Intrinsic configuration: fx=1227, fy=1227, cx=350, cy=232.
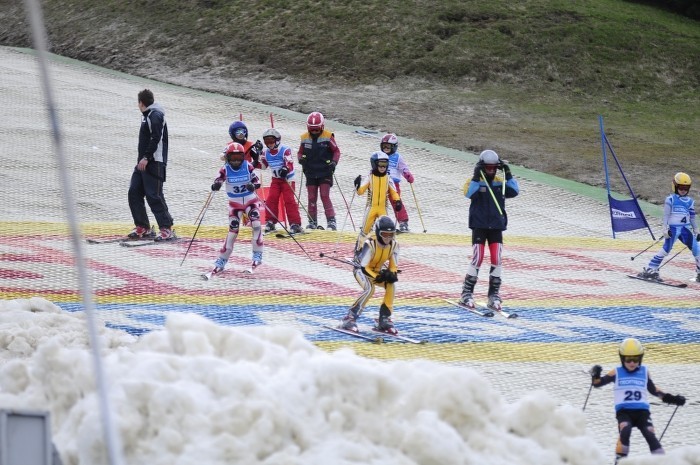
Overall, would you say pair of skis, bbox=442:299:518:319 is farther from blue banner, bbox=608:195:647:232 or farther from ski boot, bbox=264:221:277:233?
blue banner, bbox=608:195:647:232

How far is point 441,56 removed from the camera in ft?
114

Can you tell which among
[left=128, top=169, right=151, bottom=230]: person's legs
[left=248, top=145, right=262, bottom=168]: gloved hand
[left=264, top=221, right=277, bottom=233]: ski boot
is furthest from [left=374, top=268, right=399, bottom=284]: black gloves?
[left=264, top=221, right=277, bottom=233]: ski boot

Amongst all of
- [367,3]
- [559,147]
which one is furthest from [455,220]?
[367,3]

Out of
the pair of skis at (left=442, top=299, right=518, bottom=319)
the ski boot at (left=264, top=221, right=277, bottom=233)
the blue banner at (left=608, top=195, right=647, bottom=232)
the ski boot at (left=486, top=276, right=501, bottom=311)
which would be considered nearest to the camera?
the pair of skis at (left=442, top=299, right=518, bottom=319)

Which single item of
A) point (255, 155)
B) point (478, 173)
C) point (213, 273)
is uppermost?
point (478, 173)

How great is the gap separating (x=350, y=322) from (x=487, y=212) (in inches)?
112

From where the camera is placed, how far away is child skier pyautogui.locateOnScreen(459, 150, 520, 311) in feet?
47.7

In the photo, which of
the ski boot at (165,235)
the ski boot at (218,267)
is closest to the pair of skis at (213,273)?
the ski boot at (218,267)

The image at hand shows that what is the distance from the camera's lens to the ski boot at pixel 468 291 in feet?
47.5

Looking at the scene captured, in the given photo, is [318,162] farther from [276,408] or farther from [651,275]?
[276,408]

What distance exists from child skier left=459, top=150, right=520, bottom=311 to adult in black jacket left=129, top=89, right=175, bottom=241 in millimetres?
4297

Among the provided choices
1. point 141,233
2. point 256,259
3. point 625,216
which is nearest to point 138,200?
point 141,233

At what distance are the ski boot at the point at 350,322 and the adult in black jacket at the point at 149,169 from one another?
4670mm

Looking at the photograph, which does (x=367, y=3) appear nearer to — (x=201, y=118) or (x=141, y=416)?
(x=201, y=118)
